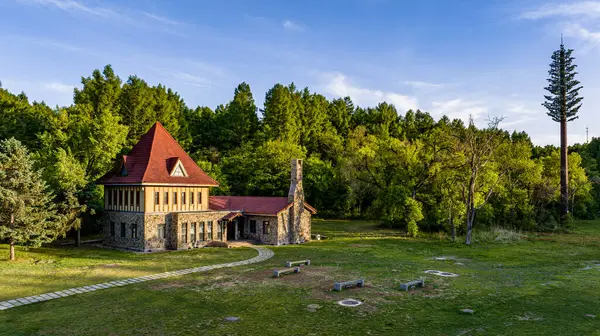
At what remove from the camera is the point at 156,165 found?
107ft

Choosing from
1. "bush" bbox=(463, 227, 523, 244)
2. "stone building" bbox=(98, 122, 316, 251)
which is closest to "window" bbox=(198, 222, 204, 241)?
"stone building" bbox=(98, 122, 316, 251)

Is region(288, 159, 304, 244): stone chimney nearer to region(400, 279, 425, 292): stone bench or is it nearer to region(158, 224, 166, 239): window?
region(158, 224, 166, 239): window

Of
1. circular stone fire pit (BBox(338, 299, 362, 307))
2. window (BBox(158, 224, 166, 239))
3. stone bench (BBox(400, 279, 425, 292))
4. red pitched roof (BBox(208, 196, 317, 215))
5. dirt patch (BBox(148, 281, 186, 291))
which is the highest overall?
red pitched roof (BBox(208, 196, 317, 215))

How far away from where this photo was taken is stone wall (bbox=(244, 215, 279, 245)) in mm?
34875

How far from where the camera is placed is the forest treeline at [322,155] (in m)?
36.5

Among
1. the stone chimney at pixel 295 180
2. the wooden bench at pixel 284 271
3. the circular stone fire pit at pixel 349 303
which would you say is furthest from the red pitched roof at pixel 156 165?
the circular stone fire pit at pixel 349 303

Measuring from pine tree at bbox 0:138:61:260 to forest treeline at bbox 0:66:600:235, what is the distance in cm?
297

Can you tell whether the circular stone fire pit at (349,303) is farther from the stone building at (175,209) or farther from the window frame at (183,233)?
the window frame at (183,233)

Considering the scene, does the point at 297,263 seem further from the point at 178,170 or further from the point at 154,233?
the point at 178,170

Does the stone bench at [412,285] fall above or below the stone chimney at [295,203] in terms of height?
below

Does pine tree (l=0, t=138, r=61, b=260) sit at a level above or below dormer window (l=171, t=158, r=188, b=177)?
below

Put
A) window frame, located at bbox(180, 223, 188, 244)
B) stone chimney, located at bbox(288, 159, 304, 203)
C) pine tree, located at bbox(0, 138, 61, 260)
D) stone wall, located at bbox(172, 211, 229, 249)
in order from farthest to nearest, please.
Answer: stone chimney, located at bbox(288, 159, 304, 203), window frame, located at bbox(180, 223, 188, 244), stone wall, located at bbox(172, 211, 229, 249), pine tree, located at bbox(0, 138, 61, 260)

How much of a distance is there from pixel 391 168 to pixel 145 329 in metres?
36.2

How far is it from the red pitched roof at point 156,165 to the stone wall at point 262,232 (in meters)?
4.93
